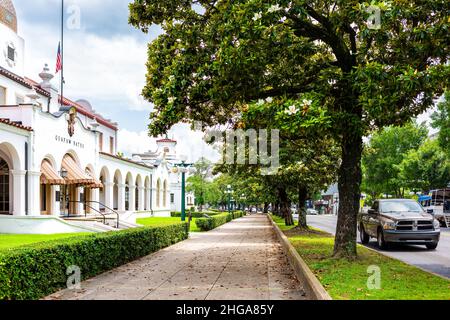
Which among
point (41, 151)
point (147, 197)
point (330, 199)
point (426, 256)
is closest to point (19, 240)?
point (41, 151)

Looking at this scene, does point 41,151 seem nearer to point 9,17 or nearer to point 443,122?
point 9,17

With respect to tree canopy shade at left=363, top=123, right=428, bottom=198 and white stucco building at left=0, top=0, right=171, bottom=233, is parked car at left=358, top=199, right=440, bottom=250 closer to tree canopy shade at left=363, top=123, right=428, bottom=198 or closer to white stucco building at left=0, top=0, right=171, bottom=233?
white stucco building at left=0, top=0, right=171, bottom=233

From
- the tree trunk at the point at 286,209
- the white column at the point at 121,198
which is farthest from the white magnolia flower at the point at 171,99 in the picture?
the white column at the point at 121,198

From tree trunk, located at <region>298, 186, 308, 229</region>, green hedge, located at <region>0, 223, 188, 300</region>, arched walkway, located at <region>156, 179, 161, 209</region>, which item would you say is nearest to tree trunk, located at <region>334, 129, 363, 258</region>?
green hedge, located at <region>0, 223, 188, 300</region>

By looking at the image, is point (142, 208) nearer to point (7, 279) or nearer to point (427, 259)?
point (427, 259)

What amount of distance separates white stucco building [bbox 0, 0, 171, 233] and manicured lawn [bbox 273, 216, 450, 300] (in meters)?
15.2

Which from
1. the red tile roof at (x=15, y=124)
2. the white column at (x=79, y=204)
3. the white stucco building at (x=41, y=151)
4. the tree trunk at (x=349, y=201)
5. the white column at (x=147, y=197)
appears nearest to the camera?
the tree trunk at (x=349, y=201)

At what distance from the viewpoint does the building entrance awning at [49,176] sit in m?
24.4

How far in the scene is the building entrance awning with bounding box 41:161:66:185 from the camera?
24.4 metres

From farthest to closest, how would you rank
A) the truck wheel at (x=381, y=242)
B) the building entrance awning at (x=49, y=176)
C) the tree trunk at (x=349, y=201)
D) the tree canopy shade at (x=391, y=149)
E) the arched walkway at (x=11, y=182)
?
1. the tree canopy shade at (x=391, y=149)
2. the building entrance awning at (x=49, y=176)
3. the arched walkway at (x=11, y=182)
4. the truck wheel at (x=381, y=242)
5. the tree trunk at (x=349, y=201)

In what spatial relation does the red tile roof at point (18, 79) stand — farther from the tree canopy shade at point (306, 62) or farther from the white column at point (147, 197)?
the white column at point (147, 197)

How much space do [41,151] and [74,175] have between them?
3.48 meters

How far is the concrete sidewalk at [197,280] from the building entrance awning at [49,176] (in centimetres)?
1070
